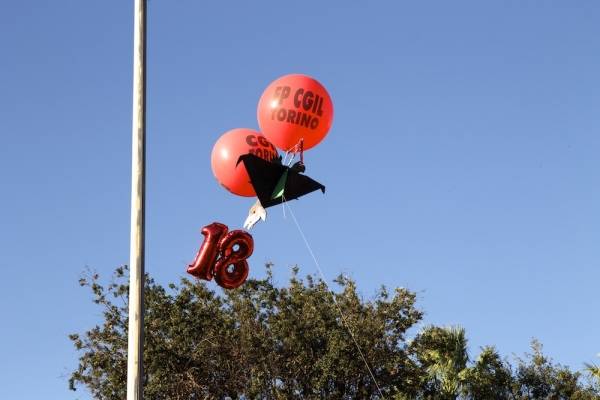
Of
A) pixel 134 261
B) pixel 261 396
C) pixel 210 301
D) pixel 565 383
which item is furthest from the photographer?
pixel 565 383

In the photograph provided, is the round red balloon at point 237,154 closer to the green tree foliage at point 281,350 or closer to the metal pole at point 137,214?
the metal pole at point 137,214

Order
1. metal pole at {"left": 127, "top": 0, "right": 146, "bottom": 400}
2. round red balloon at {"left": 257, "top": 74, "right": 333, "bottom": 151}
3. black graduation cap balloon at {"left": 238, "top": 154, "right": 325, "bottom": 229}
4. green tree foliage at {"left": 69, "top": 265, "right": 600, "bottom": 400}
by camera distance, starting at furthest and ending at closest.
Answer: green tree foliage at {"left": 69, "top": 265, "right": 600, "bottom": 400} < black graduation cap balloon at {"left": 238, "top": 154, "right": 325, "bottom": 229} < round red balloon at {"left": 257, "top": 74, "right": 333, "bottom": 151} < metal pole at {"left": 127, "top": 0, "right": 146, "bottom": 400}

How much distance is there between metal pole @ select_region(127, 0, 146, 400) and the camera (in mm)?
9180

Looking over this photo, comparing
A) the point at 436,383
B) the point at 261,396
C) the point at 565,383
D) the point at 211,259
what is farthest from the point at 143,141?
the point at 565,383

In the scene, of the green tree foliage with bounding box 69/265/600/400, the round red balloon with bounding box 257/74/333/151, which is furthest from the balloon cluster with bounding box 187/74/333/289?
the green tree foliage with bounding box 69/265/600/400

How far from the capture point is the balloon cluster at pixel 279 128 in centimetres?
1380

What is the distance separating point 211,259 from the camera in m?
14.1

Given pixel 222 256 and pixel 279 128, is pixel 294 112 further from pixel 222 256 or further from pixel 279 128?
pixel 222 256

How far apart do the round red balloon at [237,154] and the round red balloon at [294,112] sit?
235 mm

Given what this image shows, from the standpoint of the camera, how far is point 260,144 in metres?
14.3

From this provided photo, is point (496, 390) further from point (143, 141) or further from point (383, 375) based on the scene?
point (143, 141)

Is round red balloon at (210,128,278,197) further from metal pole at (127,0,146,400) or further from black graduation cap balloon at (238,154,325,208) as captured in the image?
metal pole at (127,0,146,400)

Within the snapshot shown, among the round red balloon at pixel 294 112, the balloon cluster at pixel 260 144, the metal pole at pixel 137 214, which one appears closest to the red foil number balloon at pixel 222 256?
the balloon cluster at pixel 260 144

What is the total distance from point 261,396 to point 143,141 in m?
19.6
